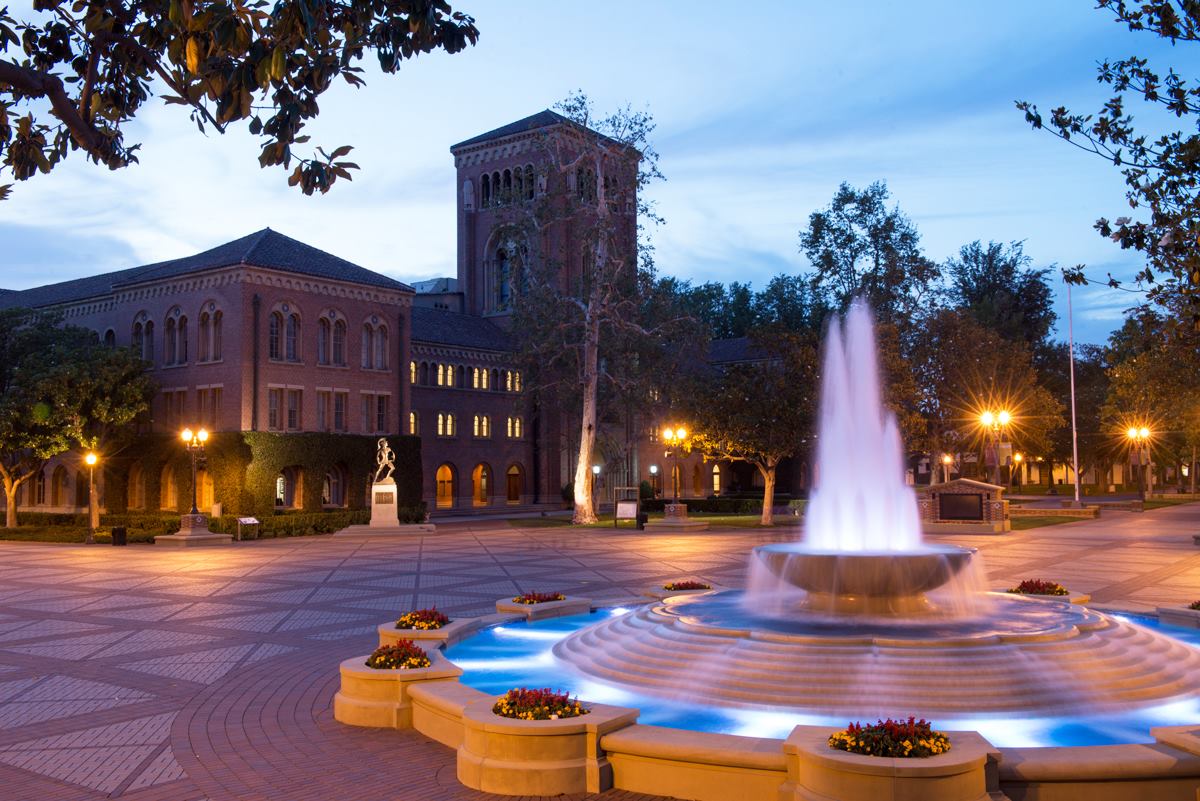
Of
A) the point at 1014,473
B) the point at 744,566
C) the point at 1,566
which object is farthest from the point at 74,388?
the point at 1014,473

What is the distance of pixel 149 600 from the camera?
794 inches

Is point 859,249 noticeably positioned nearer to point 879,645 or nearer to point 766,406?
point 766,406

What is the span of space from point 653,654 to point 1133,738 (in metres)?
4.87

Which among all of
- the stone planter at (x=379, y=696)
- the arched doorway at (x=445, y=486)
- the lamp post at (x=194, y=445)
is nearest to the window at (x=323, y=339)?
the lamp post at (x=194, y=445)

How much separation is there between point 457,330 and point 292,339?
15.7 meters

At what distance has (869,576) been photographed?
12539mm

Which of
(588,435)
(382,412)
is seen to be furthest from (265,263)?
(588,435)

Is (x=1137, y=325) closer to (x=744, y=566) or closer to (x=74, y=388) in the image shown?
(x=744, y=566)

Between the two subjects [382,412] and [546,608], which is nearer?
[546,608]

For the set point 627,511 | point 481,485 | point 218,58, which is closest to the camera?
point 218,58

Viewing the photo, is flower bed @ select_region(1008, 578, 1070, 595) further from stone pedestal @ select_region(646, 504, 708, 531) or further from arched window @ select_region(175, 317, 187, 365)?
arched window @ select_region(175, 317, 187, 365)

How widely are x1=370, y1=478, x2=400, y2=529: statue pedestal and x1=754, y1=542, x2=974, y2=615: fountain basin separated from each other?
103 ft

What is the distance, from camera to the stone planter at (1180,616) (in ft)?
47.4

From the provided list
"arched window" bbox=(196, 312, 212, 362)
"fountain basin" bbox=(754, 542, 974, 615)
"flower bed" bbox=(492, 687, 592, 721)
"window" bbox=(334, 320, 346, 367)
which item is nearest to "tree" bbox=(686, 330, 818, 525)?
"window" bbox=(334, 320, 346, 367)
